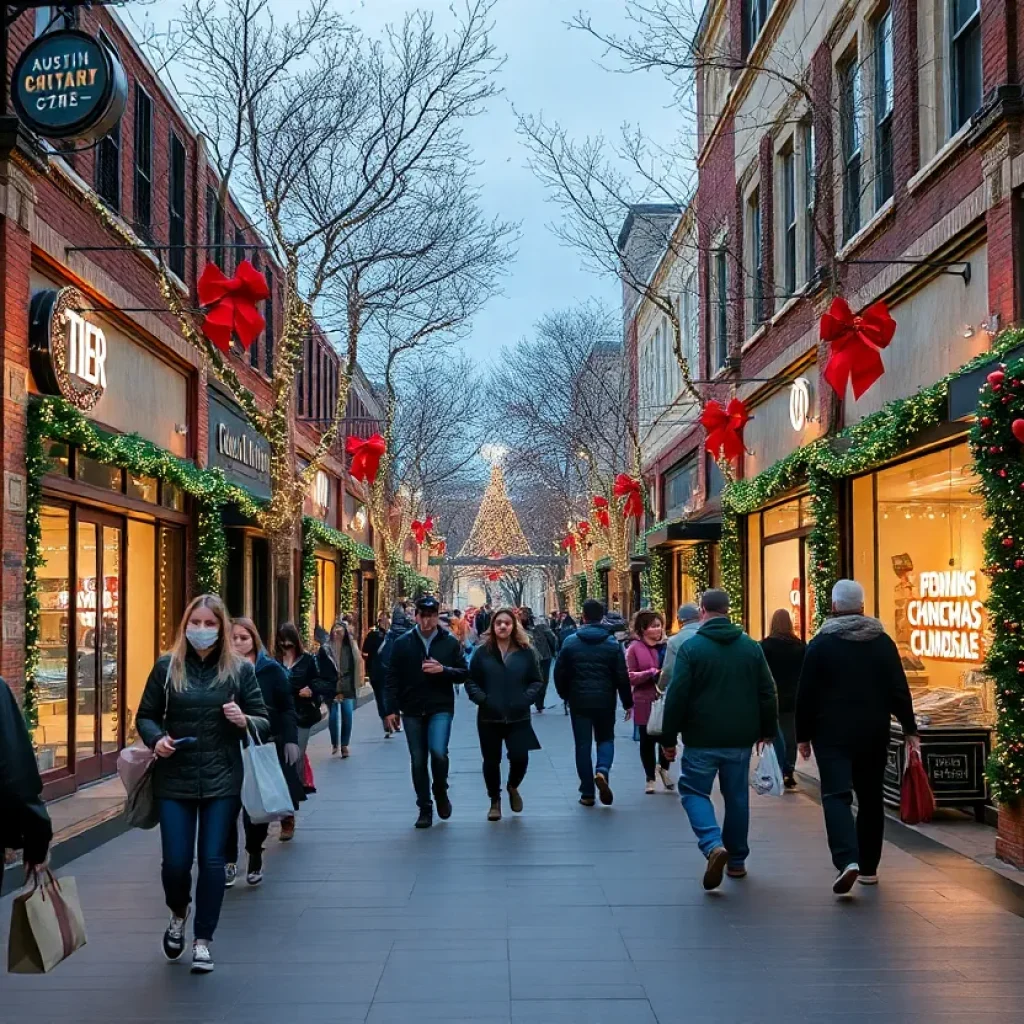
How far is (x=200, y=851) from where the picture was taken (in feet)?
21.9

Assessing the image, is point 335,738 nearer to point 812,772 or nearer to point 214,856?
point 812,772

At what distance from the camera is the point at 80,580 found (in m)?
13.7

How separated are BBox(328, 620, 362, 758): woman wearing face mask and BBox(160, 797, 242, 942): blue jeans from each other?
9652 millimetres

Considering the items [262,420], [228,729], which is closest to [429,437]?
[262,420]

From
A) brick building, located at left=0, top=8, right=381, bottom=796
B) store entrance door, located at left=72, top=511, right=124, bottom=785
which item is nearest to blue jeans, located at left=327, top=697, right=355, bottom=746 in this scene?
brick building, located at left=0, top=8, right=381, bottom=796

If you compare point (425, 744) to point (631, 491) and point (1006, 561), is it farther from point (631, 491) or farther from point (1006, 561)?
point (631, 491)

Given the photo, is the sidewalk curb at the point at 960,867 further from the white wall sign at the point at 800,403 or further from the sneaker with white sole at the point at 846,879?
the white wall sign at the point at 800,403

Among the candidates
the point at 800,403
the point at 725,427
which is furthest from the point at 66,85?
the point at 725,427

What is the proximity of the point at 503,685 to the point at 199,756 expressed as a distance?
5.22 m

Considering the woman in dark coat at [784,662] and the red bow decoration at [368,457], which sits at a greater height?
the red bow decoration at [368,457]

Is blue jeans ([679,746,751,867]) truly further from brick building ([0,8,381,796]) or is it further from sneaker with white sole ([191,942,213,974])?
brick building ([0,8,381,796])

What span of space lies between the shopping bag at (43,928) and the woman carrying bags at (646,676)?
28.9ft

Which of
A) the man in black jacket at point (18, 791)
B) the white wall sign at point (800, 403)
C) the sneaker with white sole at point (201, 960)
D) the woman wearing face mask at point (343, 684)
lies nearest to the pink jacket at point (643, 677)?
the woman wearing face mask at point (343, 684)

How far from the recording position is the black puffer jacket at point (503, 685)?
11578 millimetres
